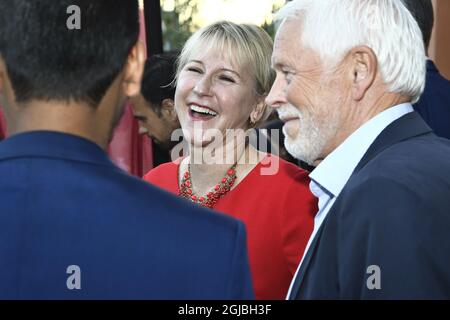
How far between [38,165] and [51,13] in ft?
0.87

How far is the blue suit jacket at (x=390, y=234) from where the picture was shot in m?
1.84

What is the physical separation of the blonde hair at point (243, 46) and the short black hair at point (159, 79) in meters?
0.70

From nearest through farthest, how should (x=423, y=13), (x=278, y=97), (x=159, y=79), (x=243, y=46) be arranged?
1. (x=278, y=97)
2. (x=423, y=13)
3. (x=243, y=46)
4. (x=159, y=79)

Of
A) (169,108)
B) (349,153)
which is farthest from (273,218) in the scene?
(169,108)

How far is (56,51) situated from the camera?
4.58 ft

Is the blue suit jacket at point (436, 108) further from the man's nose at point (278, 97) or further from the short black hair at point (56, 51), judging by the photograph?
the short black hair at point (56, 51)

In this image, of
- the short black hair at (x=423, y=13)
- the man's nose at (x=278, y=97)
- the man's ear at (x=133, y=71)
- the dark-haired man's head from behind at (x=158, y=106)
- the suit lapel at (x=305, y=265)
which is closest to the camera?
the man's ear at (x=133, y=71)

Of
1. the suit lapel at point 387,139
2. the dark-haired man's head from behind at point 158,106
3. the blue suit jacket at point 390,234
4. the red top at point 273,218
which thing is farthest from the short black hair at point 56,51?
the dark-haired man's head from behind at point 158,106

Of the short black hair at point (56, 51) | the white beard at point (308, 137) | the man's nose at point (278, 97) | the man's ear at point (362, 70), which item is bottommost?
the white beard at point (308, 137)

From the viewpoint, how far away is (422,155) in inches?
79.7

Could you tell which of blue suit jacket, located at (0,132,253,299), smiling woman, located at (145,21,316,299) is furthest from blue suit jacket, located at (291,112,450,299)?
smiling woman, located at (145,21,316,299)

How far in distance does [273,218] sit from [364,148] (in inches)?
37.7

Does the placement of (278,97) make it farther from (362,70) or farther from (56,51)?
(56,51)
